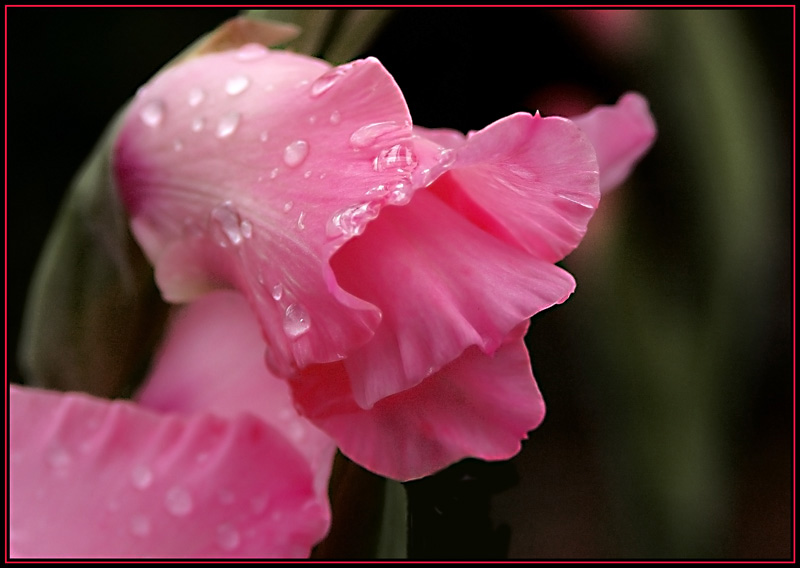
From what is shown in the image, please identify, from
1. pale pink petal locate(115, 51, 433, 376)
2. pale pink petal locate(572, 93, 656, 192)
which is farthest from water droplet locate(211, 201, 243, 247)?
pale pink petal locate(572, 93, 656, 192)

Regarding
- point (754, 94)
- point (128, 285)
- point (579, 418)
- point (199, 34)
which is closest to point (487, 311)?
point (128, 285)

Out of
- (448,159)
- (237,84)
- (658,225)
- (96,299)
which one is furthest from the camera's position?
(658,225)

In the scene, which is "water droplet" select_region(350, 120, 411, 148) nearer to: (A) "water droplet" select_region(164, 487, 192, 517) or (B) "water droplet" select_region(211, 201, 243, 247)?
(B) "water droplet" select_region(211, 201, 243, 247)

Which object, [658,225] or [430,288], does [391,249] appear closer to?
[430,288]

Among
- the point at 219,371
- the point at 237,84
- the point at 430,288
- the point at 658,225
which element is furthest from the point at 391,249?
the point at 658,225

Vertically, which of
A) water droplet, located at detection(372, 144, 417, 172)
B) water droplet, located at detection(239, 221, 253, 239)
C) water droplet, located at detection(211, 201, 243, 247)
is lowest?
water droplet, located at detection(211, 201, 243, 247)

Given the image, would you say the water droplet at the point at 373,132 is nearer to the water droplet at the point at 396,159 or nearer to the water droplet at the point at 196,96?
the water droplet at the point at 396,159

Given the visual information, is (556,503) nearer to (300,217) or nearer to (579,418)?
(579,418)
